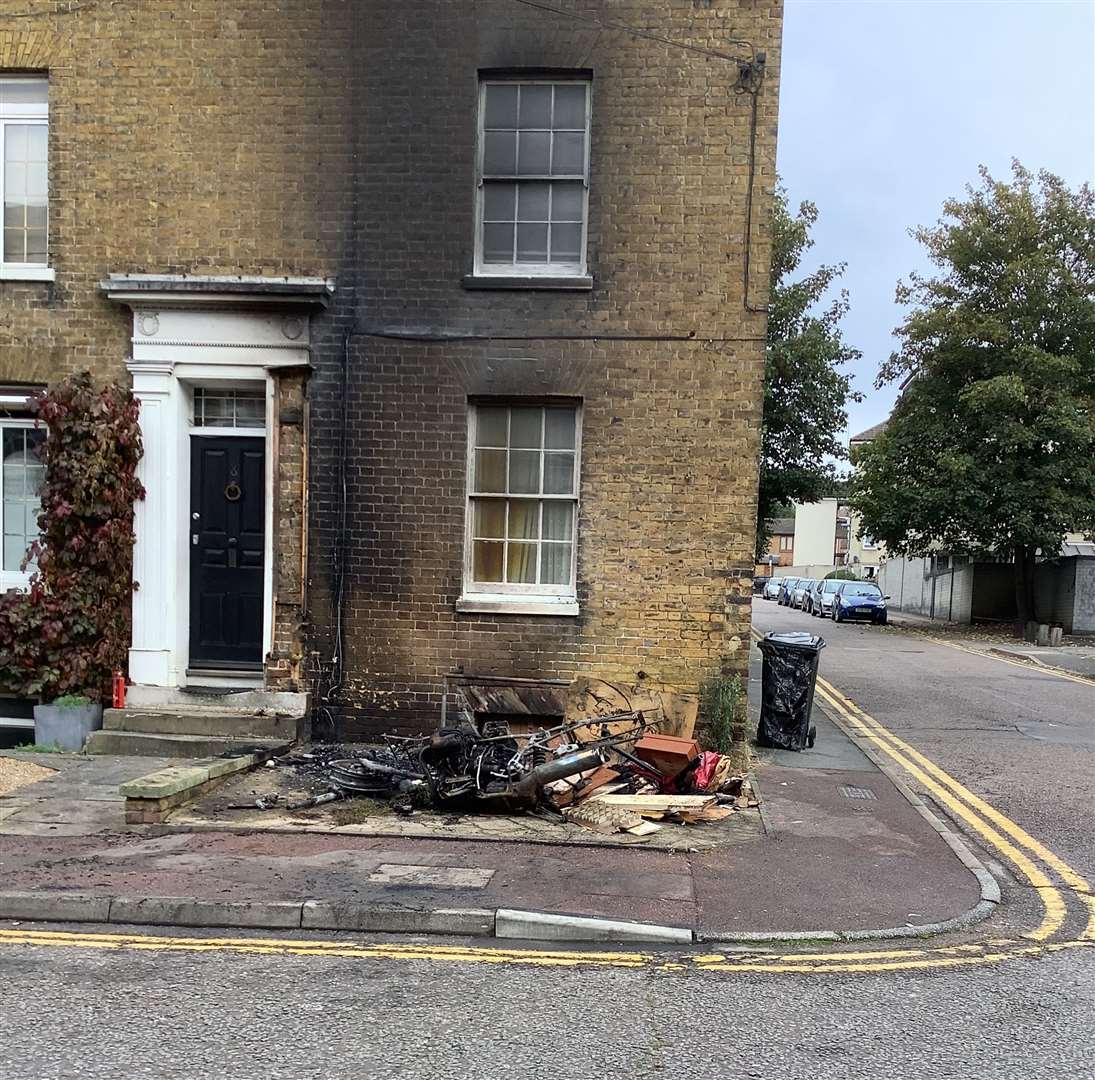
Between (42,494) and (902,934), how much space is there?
7972 mm

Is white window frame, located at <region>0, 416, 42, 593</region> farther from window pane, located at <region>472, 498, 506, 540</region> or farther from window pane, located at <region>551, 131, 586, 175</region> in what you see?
window pane, located at <region>551, 131, 586, 175</region>

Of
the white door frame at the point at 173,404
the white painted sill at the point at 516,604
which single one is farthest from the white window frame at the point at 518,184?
the white painted sill at the point at 516,604

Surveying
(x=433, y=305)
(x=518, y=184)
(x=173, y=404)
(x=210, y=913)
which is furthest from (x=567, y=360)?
(x=210, y=913)

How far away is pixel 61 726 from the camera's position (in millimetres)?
8453

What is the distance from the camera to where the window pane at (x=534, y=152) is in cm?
868

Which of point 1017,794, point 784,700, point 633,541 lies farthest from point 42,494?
point 1017,794

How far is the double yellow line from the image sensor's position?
5.40 meters

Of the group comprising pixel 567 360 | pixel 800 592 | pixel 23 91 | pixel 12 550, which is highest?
pixel 23 91

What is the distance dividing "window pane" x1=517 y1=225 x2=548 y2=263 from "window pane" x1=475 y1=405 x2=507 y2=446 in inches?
59.0

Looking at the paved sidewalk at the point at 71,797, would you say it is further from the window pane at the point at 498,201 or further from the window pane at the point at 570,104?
the window pane at the point at 570,104

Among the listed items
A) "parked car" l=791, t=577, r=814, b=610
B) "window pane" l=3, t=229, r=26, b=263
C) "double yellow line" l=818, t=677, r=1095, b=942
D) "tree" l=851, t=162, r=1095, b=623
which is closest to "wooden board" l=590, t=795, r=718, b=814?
"double yellow line" l=818, t=677, r=1095, b=942

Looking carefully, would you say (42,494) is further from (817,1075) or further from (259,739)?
(817,1075)

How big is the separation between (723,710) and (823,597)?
3237 cm

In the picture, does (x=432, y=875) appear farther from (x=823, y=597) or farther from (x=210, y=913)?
(x=823, y=597)
